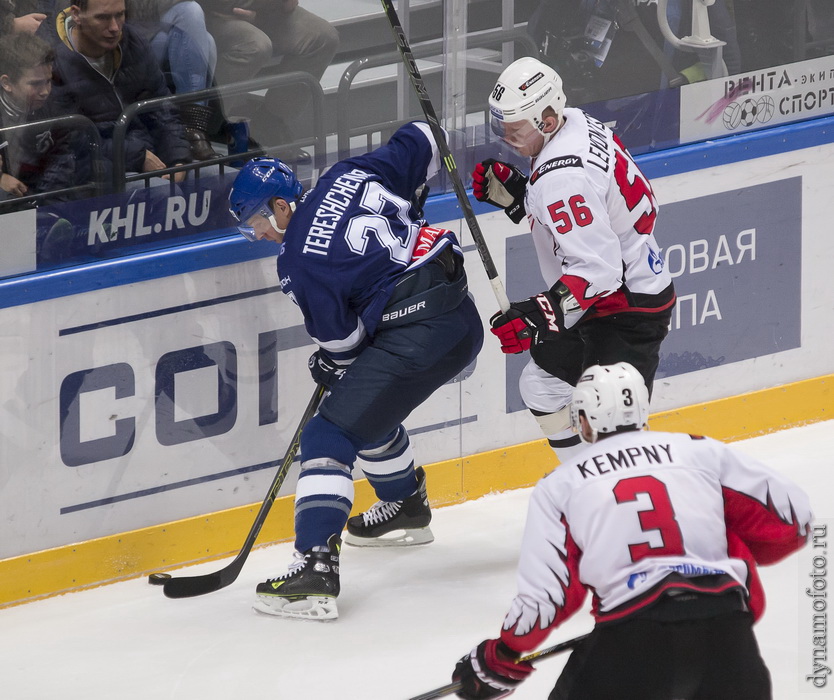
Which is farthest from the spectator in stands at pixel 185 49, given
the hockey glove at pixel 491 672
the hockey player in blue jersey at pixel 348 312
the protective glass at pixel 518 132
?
the hockey glove at pixel 491 672

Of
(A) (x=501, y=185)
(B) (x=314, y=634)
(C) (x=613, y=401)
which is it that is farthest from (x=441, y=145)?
(C) (x=613, y=401)

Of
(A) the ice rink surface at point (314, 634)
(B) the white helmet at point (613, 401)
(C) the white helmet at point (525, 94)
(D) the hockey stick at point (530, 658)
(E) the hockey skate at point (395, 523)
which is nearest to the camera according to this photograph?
(B) the white helmet at point (613, 401)

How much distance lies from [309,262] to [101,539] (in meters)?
1.05

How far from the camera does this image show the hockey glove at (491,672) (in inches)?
99.0

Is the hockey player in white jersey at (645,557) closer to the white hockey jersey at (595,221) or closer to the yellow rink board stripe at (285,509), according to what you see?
the white hockey jersey at (595,221)

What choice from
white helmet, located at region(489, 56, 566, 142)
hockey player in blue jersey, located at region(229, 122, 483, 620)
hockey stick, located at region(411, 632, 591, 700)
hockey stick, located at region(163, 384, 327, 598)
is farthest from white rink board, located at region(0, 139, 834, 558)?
hockey stick, located at region(411, 632, 591, 700)

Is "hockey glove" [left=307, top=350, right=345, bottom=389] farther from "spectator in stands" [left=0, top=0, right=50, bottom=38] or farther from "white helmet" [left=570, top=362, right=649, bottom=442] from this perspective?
"white helmet" [left=570, top=362, right=649, bottom=442]

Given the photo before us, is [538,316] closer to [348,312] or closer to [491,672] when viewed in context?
[348,312]

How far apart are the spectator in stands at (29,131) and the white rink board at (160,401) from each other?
0.33m

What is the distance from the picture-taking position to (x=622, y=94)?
15.3 ft

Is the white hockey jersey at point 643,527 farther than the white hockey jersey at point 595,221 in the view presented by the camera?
No

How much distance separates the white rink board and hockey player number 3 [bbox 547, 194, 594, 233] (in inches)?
38.0

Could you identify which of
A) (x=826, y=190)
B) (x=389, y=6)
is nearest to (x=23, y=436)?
(x=389, y=6)

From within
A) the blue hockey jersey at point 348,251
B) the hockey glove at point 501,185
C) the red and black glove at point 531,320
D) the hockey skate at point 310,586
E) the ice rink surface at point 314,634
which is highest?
the hockey glove at point 501,185
